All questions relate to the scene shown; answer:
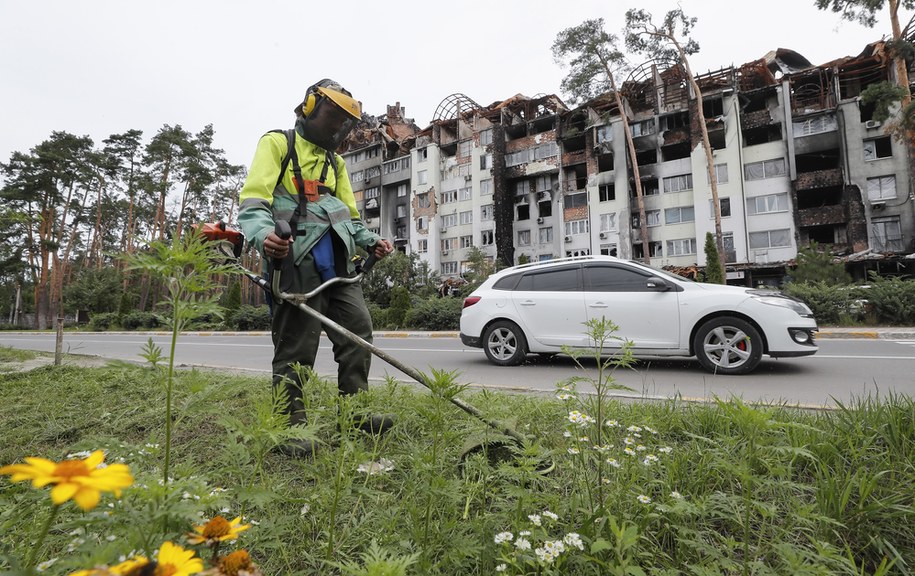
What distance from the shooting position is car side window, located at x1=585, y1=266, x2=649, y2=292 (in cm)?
591

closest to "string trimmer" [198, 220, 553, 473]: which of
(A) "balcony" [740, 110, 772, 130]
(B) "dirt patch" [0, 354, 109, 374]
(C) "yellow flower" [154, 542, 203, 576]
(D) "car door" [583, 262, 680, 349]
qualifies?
(C) "yellow flower" [154, 542, 203, 576]

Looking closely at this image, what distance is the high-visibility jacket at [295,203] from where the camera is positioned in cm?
232

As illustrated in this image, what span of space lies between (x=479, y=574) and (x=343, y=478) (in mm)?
508

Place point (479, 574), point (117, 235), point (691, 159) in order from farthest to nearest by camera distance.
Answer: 1. point (117, 235)
2. point (691, 159)
3. point (479, 574)

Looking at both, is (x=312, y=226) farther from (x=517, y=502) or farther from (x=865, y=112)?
(x=865, y=112)

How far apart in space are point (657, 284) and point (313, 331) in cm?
468

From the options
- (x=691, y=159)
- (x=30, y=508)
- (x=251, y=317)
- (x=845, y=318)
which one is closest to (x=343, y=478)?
(x=30, y=508)

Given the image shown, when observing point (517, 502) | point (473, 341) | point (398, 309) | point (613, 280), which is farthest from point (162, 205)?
point (517, 502)

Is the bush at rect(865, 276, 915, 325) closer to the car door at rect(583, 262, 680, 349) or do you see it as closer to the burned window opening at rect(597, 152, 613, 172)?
the car door at rect(583, 262, 680, 349)

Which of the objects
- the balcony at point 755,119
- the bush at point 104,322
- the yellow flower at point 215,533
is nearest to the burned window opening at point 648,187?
the balcony at point 755,119

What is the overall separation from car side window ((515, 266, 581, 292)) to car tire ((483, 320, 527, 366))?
0.61m

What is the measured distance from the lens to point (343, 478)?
1.45 m

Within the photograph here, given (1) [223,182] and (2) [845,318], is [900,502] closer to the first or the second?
(2) [845,318]

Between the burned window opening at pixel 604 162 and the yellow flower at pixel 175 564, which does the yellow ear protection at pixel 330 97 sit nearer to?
the yellow flower at pixel 175 564
